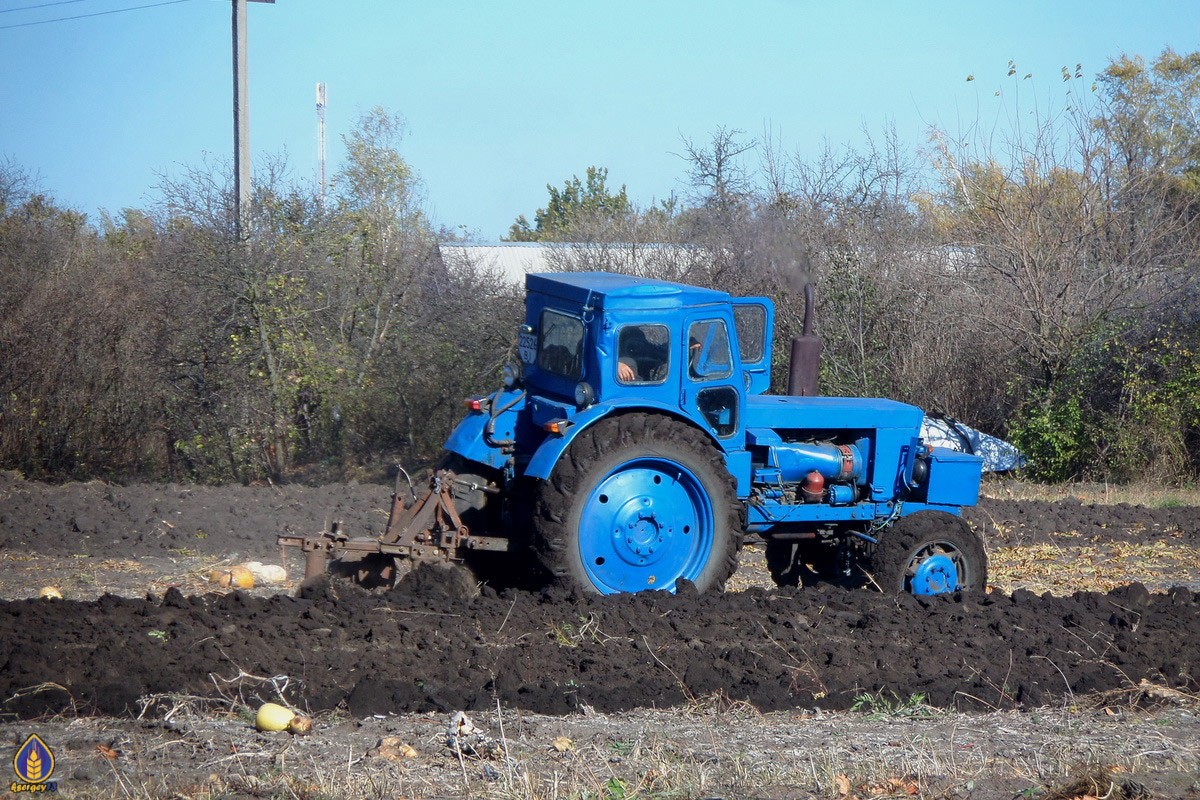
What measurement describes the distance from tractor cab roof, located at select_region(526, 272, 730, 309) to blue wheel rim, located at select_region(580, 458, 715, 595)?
103cm

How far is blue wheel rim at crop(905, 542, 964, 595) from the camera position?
781 cm

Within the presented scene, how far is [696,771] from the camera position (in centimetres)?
447

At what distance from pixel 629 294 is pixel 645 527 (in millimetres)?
1546

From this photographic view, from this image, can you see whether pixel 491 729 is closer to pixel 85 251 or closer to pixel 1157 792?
pixel 1157 792

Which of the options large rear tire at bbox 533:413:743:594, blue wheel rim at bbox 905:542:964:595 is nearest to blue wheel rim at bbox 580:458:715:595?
large rear tire at bbox 533:413:743:594

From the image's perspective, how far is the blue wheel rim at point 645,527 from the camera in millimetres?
7023

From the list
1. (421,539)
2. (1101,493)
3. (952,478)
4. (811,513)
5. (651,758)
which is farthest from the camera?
(1101,493)

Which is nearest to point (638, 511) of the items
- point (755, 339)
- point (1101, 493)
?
point (755, 339)

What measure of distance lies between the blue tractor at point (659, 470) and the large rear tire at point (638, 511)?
1 cm

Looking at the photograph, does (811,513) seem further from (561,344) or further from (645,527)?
(561,344)

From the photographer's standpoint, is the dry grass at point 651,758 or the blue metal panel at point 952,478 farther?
the blue metal panel at point 952,478

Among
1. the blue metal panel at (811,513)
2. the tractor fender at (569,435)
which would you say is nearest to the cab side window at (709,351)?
the tractor fender at (569,435)

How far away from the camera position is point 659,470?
23.5 feet

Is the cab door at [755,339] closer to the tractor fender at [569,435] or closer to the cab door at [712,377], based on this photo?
the cab door at [712,377]
